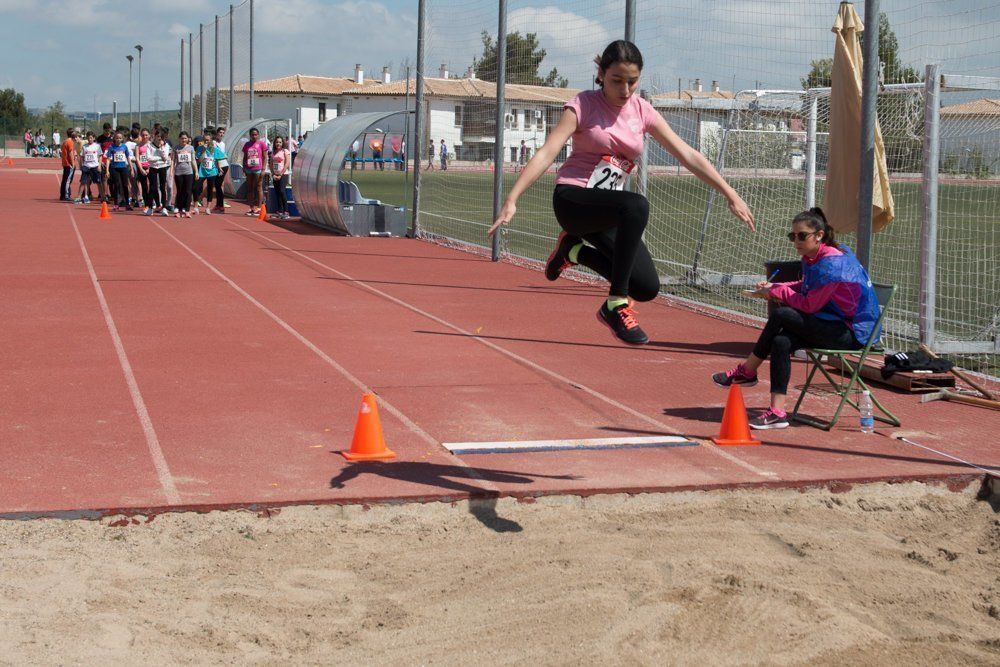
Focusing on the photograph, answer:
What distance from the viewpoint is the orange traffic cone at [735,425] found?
7.23 m

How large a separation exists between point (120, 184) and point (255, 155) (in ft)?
11.9

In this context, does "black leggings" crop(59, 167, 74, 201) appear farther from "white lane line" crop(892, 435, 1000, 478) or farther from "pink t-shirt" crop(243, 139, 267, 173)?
"white lane line" crop(892, 435, 1000, 478)

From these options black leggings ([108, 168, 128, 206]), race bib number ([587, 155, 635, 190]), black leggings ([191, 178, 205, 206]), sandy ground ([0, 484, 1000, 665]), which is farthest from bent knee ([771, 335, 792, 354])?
black leggings ([108, 168, 128, 206])

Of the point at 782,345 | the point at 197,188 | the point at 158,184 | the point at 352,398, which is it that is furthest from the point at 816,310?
the point at 197,188

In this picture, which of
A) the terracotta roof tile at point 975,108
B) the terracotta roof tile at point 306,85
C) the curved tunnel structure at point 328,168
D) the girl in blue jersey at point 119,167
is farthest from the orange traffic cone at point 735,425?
the terracotta roof tile at point 306,85

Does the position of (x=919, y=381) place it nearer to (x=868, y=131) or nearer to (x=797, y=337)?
(x=797, y=337)

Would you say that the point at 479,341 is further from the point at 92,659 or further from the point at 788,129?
the point at 788,129

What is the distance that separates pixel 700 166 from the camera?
6102mm

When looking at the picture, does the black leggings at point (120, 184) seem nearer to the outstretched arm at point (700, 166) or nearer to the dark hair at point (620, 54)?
the outstretched arm at point (700, 166)

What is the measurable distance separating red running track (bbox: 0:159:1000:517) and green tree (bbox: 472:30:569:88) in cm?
379

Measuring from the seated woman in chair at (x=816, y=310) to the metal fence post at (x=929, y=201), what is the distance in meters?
2.65

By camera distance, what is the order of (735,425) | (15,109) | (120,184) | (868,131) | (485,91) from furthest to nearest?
(15,109)
(120,184)
(485,91)
(868,131)
(735,425)

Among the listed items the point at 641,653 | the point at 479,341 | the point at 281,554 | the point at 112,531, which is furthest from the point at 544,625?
the point at 479,341

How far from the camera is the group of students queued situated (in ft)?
84.0
